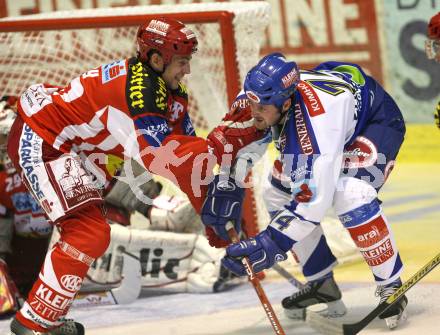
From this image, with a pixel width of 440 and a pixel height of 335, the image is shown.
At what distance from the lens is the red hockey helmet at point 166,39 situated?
14.7 ft

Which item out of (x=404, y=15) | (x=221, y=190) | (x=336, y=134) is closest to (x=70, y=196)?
(x=221, y=190)

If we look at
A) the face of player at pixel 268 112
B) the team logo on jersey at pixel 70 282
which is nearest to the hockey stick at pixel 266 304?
the face of player at pixel 268 112

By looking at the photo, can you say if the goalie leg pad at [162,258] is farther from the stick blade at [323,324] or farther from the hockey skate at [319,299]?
the stick blade at [323,324]

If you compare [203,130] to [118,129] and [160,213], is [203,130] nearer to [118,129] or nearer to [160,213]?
[160,213]

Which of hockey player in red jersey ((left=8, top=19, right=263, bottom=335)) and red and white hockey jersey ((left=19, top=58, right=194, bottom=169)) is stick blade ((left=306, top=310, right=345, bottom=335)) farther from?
red and white hockey jersey ((left=19, top=58, right=194, bottom=169))

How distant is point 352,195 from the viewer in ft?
14.4

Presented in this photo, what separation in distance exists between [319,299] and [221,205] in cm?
57

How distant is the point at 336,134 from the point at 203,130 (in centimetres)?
254

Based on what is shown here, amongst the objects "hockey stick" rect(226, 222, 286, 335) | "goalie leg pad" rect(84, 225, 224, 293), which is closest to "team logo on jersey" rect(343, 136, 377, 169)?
"hockey stick" rect(226, 222, 286, 335)

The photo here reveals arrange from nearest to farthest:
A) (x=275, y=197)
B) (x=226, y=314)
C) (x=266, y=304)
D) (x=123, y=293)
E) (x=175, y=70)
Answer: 1. (x=266, y=304)
2. (x=175, y=70)
3. (x=275, y=197)
4. (x=226, y=314)
5. (x=123, y=293)

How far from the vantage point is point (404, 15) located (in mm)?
8320

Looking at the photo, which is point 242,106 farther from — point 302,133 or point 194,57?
point 194,57

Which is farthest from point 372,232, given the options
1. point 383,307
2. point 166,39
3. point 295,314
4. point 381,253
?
point 166,39

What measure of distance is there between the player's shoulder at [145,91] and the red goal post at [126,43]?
1245mm
